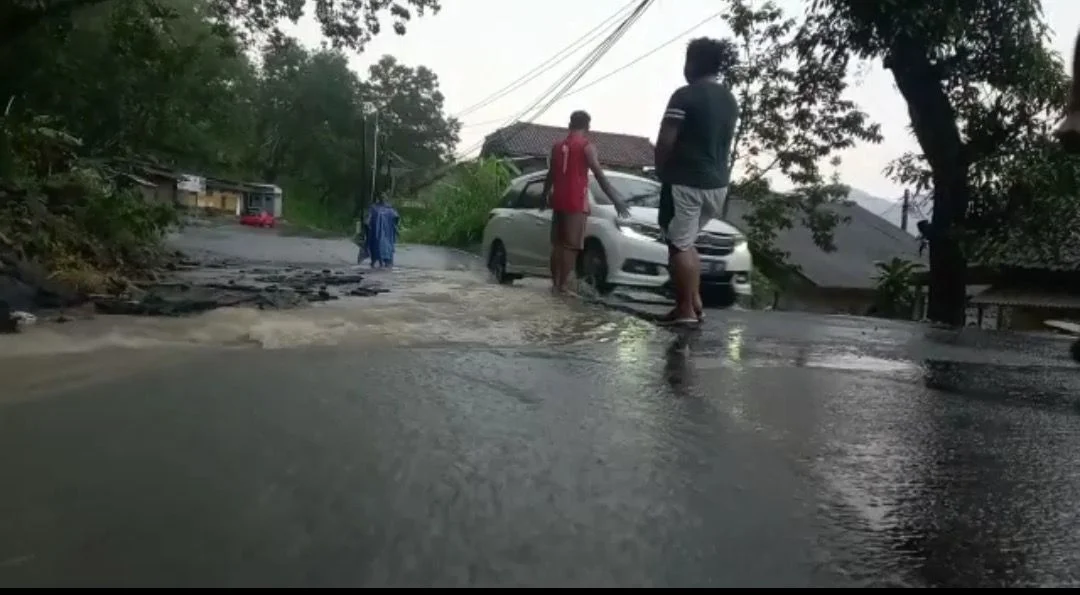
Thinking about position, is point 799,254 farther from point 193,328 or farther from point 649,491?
point 649,491

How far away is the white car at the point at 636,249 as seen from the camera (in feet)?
32.0

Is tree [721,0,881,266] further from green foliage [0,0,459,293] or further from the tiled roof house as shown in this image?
the tiled roof house

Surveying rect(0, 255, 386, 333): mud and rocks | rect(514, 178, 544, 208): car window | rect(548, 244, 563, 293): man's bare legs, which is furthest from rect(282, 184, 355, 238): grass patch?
rect(548, 244, 563, 293): man's bare legs

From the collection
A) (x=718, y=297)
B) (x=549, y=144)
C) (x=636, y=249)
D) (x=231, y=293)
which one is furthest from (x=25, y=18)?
(x=549, y=144)

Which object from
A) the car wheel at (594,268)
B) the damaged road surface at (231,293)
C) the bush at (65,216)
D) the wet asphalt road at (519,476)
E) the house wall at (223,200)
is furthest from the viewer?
the house wall at (223,200)

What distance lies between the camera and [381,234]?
16344 millimetres

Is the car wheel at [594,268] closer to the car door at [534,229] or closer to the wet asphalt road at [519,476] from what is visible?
the car door at [534,229]

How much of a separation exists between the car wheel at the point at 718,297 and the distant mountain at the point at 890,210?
5.59 meters

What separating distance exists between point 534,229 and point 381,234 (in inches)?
215

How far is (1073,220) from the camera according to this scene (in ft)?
42.1

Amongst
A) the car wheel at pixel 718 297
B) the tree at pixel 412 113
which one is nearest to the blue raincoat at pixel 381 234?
the car wheel at pixel 718 297

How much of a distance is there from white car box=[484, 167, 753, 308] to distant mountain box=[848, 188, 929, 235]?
563cm

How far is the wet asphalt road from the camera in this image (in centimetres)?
188

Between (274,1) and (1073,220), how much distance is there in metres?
12.7
